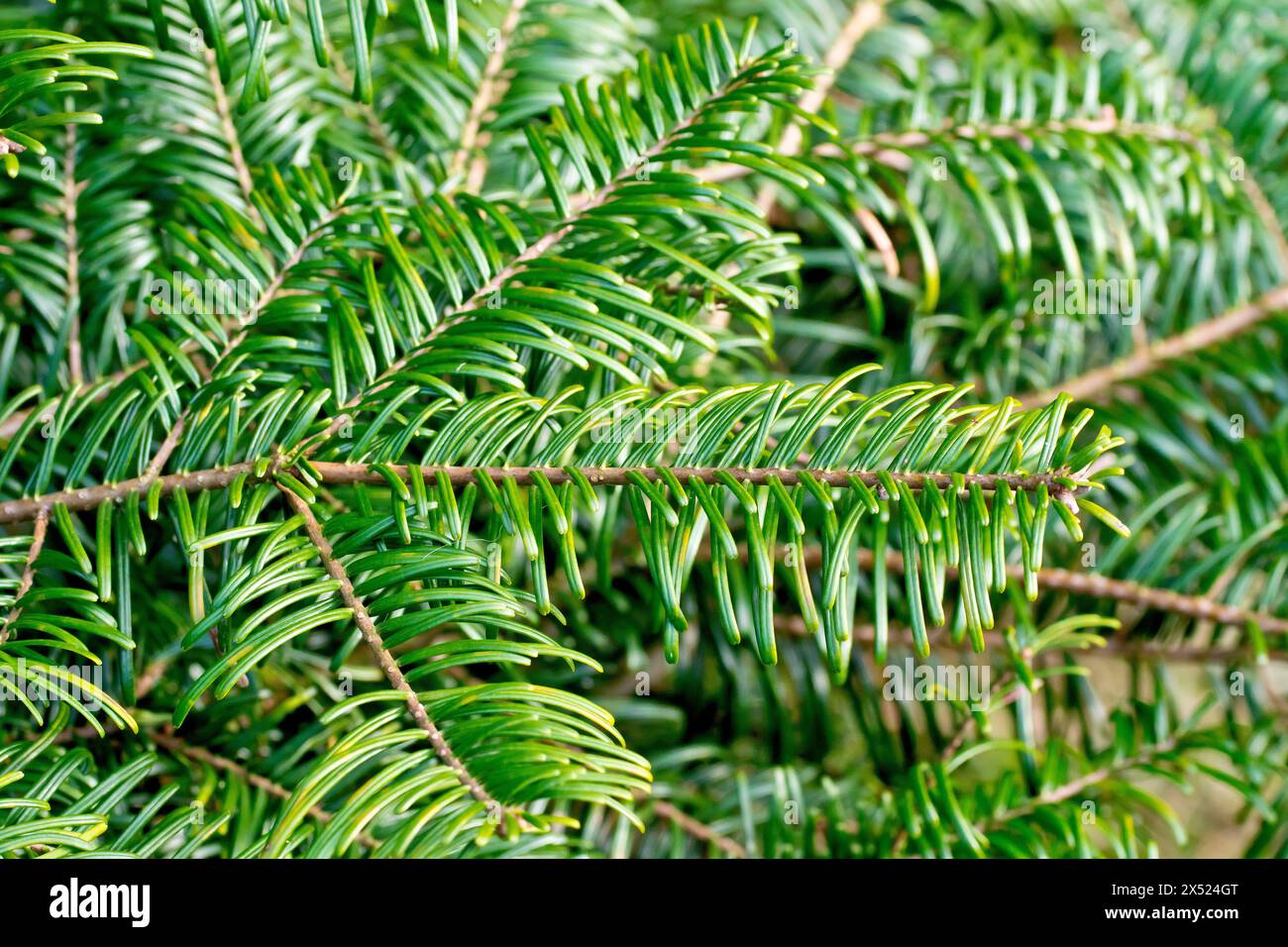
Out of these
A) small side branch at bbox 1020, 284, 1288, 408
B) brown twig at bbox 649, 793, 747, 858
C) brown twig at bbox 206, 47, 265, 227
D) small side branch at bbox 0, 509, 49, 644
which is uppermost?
brown twig at bbox 206, 47, 265, 227

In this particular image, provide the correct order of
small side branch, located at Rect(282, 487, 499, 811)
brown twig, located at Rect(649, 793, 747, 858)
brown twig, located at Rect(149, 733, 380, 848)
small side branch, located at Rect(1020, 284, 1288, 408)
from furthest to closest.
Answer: small side branch, located at Rect(1020, 284, 1288, 408) < brown twig, located at Rect(649, 793, 747, 858) < brown twig, located at Rect(149, 733, 380, 848) < small side branch, located at Rect(282, 487, 499, 811)

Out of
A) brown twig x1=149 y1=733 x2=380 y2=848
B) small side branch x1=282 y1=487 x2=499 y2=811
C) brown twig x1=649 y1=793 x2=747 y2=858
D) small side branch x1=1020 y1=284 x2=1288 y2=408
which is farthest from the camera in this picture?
small side branch x1=1020 y1=284 x2=1288 y2=408

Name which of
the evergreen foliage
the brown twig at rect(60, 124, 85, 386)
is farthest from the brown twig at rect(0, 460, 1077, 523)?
the brown twig at rect(60, 124, 85, 386)

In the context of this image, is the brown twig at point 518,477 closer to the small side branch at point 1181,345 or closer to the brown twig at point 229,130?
the brown twig at point 229,130

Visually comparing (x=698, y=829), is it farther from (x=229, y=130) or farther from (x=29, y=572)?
(x=229, y=130)

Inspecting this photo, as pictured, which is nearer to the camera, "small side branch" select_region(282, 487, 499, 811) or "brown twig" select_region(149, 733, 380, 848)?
"small side branch" select_region(282, 487, 499, 811)

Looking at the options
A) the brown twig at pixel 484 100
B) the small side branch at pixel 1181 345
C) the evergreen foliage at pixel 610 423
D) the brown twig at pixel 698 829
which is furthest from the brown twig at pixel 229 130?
the small side branch at pixel 1181 345

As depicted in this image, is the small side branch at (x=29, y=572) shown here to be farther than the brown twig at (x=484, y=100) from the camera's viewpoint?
No

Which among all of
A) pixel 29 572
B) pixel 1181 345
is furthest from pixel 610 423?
pixel 1181 345

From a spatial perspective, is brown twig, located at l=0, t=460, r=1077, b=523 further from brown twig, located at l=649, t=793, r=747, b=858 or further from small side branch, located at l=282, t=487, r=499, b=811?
brown twig, located at l=649, t=793, r=747, b=858

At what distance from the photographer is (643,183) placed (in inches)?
18.9

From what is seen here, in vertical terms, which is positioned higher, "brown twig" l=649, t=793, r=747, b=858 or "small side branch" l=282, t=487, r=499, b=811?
"small side branch" l=282, t=487, r=499, b=811
